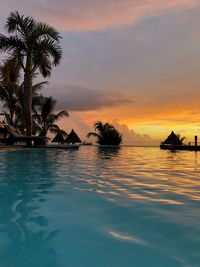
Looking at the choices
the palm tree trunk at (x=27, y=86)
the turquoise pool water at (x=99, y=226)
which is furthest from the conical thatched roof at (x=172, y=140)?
the turquoise pool water at (x=99, y=226)

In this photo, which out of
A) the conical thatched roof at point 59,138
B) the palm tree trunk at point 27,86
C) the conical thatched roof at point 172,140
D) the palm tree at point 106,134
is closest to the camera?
the palm tree trunk at point 27,86

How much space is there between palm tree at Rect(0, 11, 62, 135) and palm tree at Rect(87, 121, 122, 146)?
55.0ft

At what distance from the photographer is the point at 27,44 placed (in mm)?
19078

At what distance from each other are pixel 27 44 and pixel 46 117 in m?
9.38

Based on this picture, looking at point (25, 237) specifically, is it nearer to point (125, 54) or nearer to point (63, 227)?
point (63, 227)

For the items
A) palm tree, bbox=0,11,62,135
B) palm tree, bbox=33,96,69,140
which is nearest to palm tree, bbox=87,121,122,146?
palm tree, bbox=33,96,69,140

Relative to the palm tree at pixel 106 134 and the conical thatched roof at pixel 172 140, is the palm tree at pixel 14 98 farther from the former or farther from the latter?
the conical thatched roof at pixel 172 140

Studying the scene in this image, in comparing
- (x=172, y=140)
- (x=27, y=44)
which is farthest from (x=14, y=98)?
(x=172, y=140)

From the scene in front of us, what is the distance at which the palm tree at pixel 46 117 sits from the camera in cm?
2705

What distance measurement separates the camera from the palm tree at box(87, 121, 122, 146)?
1393 inches

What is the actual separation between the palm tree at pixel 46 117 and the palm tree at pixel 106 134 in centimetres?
796

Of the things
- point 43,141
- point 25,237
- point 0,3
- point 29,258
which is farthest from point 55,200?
point 43,141

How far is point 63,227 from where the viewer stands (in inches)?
129

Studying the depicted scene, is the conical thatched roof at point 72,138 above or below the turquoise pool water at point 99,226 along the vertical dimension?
above
